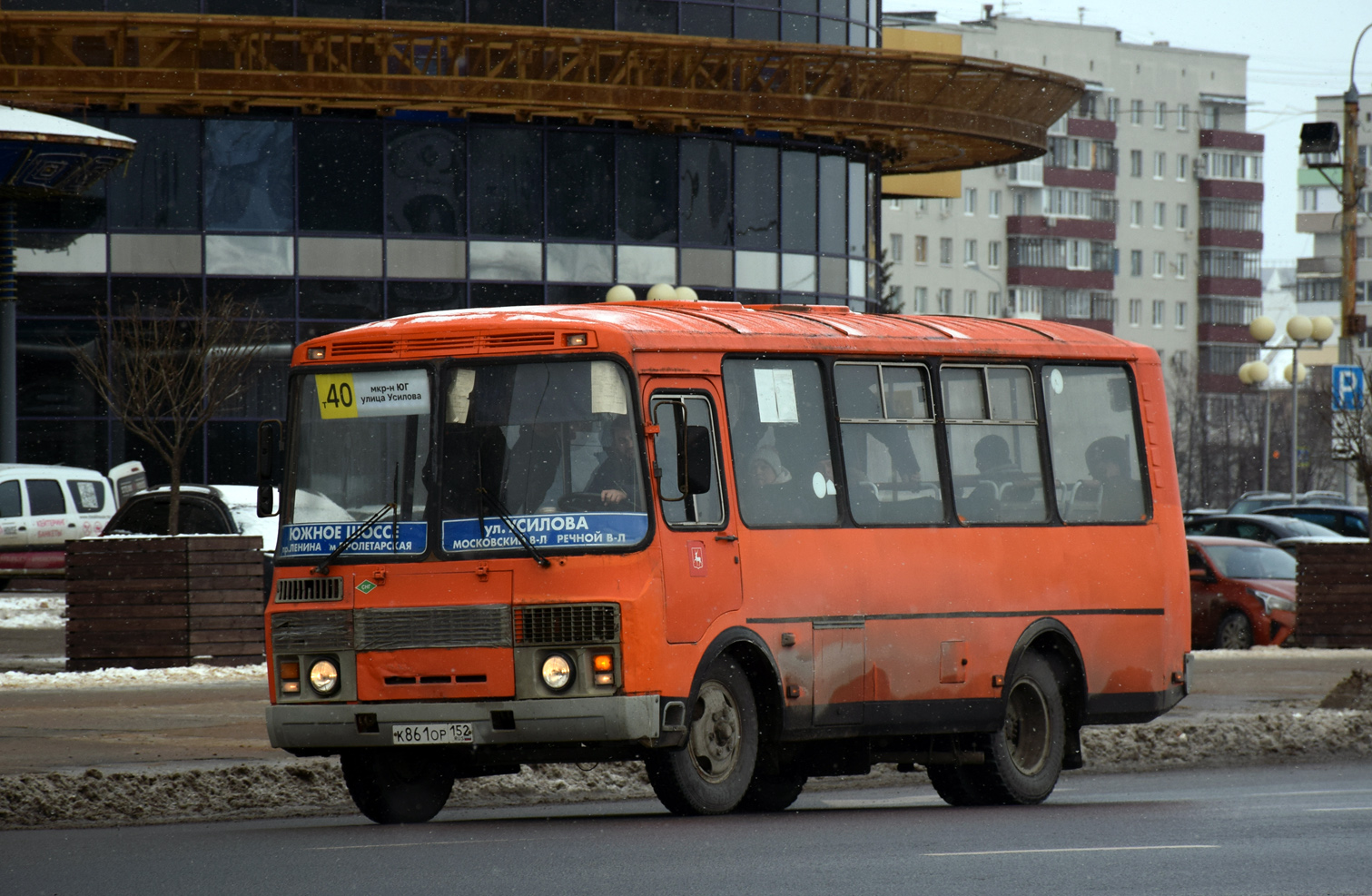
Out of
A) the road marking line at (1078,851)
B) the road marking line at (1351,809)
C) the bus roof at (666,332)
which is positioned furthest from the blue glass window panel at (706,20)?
the road marking line at (1078,851)

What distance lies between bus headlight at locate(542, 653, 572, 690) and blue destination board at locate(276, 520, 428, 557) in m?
0.90

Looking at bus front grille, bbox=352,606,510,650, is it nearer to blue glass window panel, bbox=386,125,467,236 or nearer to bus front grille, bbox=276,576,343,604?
bus front grille, bbox=276,576,343,604

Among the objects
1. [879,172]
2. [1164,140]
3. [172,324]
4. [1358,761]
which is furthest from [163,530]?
[1164,140]

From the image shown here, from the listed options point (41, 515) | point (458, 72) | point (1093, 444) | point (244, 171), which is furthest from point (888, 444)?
point (244, 171)

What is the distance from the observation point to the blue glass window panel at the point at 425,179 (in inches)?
1534

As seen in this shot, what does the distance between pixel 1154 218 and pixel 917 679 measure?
393ft

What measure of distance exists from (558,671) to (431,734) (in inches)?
28.2

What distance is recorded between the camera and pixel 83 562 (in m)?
20.3

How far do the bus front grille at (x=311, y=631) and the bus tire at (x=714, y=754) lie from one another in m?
1.64

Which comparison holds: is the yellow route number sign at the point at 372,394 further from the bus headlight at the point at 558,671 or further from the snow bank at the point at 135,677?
the snow bank at the point at 135,677

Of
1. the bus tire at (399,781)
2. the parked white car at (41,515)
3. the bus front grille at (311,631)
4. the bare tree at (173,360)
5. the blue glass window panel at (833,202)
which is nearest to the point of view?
the bus front grille at (311,631)

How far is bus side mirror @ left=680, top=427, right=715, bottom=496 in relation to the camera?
1127cm

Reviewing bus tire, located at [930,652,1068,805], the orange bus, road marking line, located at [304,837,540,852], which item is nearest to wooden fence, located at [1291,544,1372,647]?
the orange bus

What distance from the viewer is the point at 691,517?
11562 millimetres
